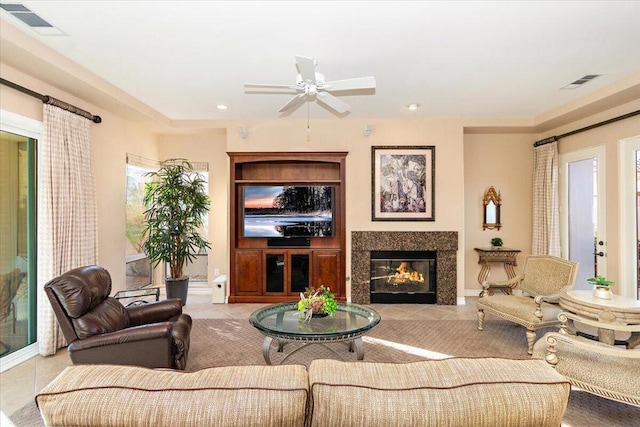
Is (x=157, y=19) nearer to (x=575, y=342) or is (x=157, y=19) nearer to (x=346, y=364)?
(x=346, y=364)

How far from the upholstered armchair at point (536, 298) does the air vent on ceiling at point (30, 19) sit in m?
4.94

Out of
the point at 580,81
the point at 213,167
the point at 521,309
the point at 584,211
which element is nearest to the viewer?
the point at 521,309

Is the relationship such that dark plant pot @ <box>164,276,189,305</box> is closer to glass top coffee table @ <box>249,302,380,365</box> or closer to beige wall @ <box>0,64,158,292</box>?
beige wall @ <box>0,64,158,292</box>

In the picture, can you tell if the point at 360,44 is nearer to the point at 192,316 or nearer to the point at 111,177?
the point at 111,177

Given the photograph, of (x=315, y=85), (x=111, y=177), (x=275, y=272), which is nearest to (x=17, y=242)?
(x=111, y=177)

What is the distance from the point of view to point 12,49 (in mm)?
2689

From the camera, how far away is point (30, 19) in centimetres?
246

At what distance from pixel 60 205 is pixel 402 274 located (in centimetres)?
450

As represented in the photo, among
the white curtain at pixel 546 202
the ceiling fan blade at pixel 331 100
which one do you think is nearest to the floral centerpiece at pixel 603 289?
the white curtain at pixel 546 202

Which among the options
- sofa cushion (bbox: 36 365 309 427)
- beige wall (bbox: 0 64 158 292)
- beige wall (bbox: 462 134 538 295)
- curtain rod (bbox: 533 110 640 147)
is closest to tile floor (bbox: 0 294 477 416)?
beige wall (bbox: 462 134 538 295)

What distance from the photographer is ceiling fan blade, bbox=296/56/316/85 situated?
7.56 ft

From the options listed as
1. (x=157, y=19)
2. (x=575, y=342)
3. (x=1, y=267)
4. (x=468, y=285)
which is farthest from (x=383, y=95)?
(x=1, y=267)

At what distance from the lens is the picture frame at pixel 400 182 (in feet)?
17.0

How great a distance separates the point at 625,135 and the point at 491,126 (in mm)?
1610
